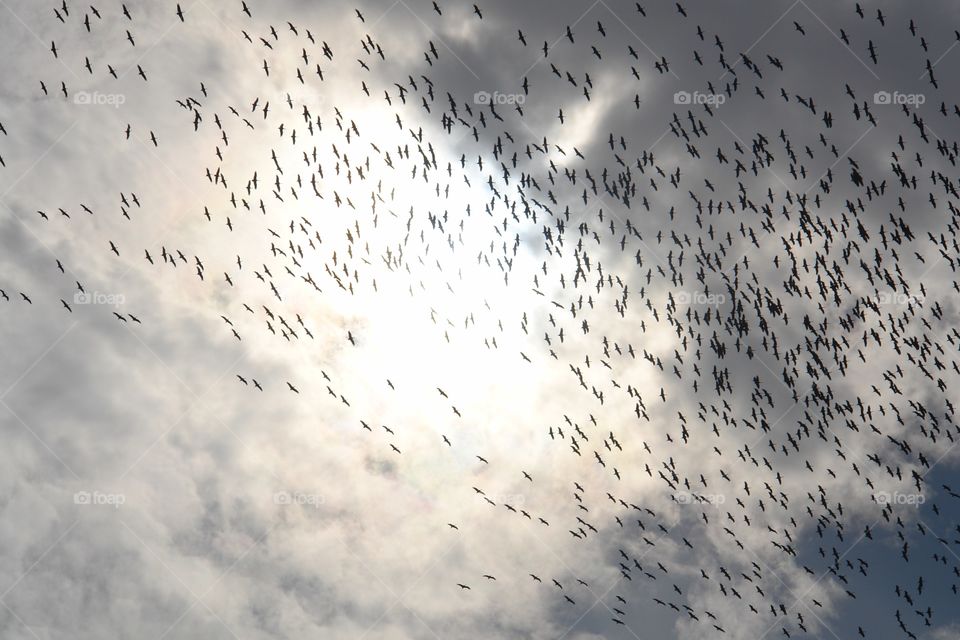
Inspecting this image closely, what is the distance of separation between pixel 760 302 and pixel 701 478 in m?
21.1

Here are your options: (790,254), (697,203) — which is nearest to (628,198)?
(697,203)

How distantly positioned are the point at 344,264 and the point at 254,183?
33.8 ft

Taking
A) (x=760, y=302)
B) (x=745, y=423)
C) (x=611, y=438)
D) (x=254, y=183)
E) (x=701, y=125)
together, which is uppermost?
(x=701, y=125)

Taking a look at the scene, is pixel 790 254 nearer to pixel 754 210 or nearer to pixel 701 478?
pixel 754 210

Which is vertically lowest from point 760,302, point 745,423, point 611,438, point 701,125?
point 611,438

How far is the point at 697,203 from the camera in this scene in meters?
74.9

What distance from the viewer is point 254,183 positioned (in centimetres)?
7006

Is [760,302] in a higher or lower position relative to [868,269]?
lower

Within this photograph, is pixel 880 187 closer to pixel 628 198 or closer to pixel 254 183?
pixel 628 198

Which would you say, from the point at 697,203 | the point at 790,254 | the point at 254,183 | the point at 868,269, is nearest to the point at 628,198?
the point at 697,203

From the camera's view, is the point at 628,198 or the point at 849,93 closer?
the point at 849,93

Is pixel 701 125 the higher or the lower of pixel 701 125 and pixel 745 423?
the higher

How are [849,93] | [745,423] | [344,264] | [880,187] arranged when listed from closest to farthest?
1. [849,93]
2. [880,187]
3. [344,264]
4. [745,423]

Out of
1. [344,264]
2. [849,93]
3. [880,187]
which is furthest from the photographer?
[344,264]
